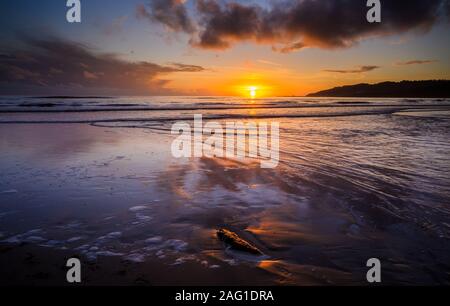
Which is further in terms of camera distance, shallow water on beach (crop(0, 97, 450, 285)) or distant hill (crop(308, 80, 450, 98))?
distant hill (crop(308, 80, 450, 98))

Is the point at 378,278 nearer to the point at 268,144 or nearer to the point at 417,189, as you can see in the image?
the point at 417,189

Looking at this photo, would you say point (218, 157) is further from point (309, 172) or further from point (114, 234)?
point (114, 234)

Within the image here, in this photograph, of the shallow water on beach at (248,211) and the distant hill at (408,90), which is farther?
the distant hill at (408,90)

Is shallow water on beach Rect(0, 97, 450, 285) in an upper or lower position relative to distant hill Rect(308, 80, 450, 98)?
lower

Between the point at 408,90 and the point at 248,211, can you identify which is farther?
the point at 408,90

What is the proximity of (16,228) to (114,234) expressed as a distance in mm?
1305

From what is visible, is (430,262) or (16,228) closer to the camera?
(430,262)

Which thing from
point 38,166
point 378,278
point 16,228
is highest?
point 38,166

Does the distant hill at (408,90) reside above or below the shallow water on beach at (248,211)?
above

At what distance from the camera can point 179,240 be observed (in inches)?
130

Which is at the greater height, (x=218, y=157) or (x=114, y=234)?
(x=218, y=157)
